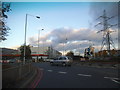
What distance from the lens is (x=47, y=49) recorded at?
142 metres

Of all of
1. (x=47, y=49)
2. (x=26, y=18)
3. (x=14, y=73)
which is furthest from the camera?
(x=47, y=49)

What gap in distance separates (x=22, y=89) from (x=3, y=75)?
1.07 meters

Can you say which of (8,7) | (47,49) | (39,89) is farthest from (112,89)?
(47,49)

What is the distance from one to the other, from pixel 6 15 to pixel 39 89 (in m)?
6.70

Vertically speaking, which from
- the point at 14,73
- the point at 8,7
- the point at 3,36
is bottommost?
the point at 14,73

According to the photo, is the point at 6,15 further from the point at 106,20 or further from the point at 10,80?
the point at 106,20

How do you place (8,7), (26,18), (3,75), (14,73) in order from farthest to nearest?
(26,18) → (8,7) → (14,73) → (3,75)

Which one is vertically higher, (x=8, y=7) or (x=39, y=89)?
(x=8, y=7)

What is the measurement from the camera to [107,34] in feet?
171

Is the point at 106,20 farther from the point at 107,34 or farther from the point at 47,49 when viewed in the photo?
the point at 47,49

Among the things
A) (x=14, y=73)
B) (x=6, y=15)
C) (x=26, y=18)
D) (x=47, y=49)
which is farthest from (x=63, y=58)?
(x=47, y=49)

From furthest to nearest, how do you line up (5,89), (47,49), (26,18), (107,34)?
(47,49) → (107,34) → (26,18) → (5,89)

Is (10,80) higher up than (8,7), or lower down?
lower down

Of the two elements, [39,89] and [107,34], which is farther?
[107,34]
